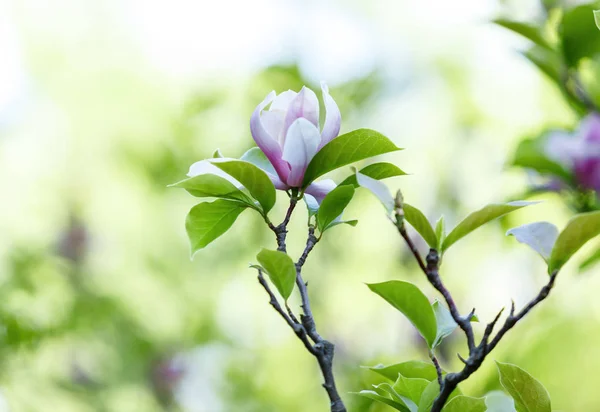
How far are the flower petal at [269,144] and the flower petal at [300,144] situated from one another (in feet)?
0.04

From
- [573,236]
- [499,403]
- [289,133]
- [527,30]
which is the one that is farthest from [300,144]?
[527,30]

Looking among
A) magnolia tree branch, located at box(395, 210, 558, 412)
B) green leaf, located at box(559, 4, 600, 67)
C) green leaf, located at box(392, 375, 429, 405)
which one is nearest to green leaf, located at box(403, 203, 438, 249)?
magnolia tree branch, located at box(395, 210, 558, 412)

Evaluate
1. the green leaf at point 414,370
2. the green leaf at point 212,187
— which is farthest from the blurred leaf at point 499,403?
the green leaf at point 212,187

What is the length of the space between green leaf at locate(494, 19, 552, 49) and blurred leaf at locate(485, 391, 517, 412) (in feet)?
2.08

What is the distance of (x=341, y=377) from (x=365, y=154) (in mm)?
1829

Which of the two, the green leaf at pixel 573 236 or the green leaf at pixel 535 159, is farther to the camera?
the green leaf at pixel 535 159

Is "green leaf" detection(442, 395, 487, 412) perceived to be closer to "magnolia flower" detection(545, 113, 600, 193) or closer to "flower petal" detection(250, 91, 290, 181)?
"flower petal" detection(250, 91, 290, 181)

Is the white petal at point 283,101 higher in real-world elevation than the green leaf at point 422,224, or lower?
higher

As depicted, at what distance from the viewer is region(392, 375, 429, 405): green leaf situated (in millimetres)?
551

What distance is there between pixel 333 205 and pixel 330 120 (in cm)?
7

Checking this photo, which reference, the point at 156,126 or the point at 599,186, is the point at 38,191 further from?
the point at 599,186

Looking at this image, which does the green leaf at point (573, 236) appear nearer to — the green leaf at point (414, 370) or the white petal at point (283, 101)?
the green leaf at point (414, 370)

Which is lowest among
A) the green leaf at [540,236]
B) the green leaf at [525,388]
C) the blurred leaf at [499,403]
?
the green leaf at [525,388]

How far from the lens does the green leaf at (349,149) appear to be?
1.87 ft
